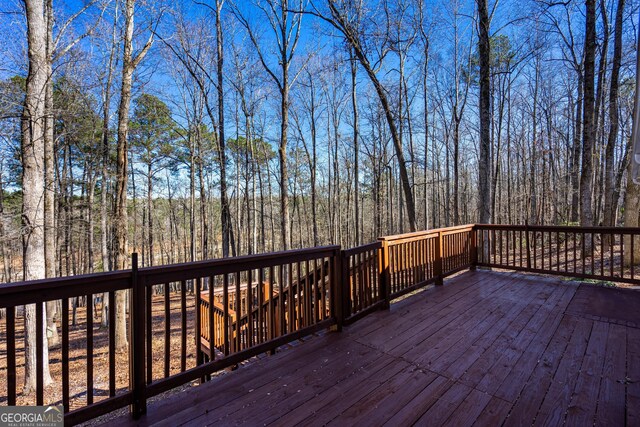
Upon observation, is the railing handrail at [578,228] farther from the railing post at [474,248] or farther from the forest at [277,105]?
the forest at [277,105]

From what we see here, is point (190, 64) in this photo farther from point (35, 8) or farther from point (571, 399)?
point (571, 399)

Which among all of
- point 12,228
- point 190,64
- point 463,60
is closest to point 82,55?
point 190,64

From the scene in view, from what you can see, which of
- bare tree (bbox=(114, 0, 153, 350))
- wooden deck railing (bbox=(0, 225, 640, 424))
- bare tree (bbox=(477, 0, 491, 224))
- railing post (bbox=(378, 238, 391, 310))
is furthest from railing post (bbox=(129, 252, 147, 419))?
bare tree (bbox=(477, 0, 491, 224))

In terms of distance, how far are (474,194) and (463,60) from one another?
11.0m

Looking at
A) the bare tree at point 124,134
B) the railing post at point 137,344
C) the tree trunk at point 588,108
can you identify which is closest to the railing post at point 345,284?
the railing post at point 137,344

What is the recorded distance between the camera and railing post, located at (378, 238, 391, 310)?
3539 millimetres

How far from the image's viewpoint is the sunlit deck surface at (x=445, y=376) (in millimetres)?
1731

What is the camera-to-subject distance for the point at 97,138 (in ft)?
36.3

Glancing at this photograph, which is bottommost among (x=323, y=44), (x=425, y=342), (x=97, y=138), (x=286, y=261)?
(x=425, y=342)

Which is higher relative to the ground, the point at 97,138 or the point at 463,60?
the point at 463,60

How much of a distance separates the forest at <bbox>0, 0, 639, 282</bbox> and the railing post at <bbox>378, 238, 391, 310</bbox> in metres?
3.86

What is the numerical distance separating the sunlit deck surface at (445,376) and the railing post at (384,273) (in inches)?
9.3

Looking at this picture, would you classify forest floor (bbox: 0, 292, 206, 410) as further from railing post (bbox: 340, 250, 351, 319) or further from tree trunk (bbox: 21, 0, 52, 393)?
railing post (bbox: 340, 250, 351, 319)

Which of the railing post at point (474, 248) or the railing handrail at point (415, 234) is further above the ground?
the railing handrail at point (415, 234)
